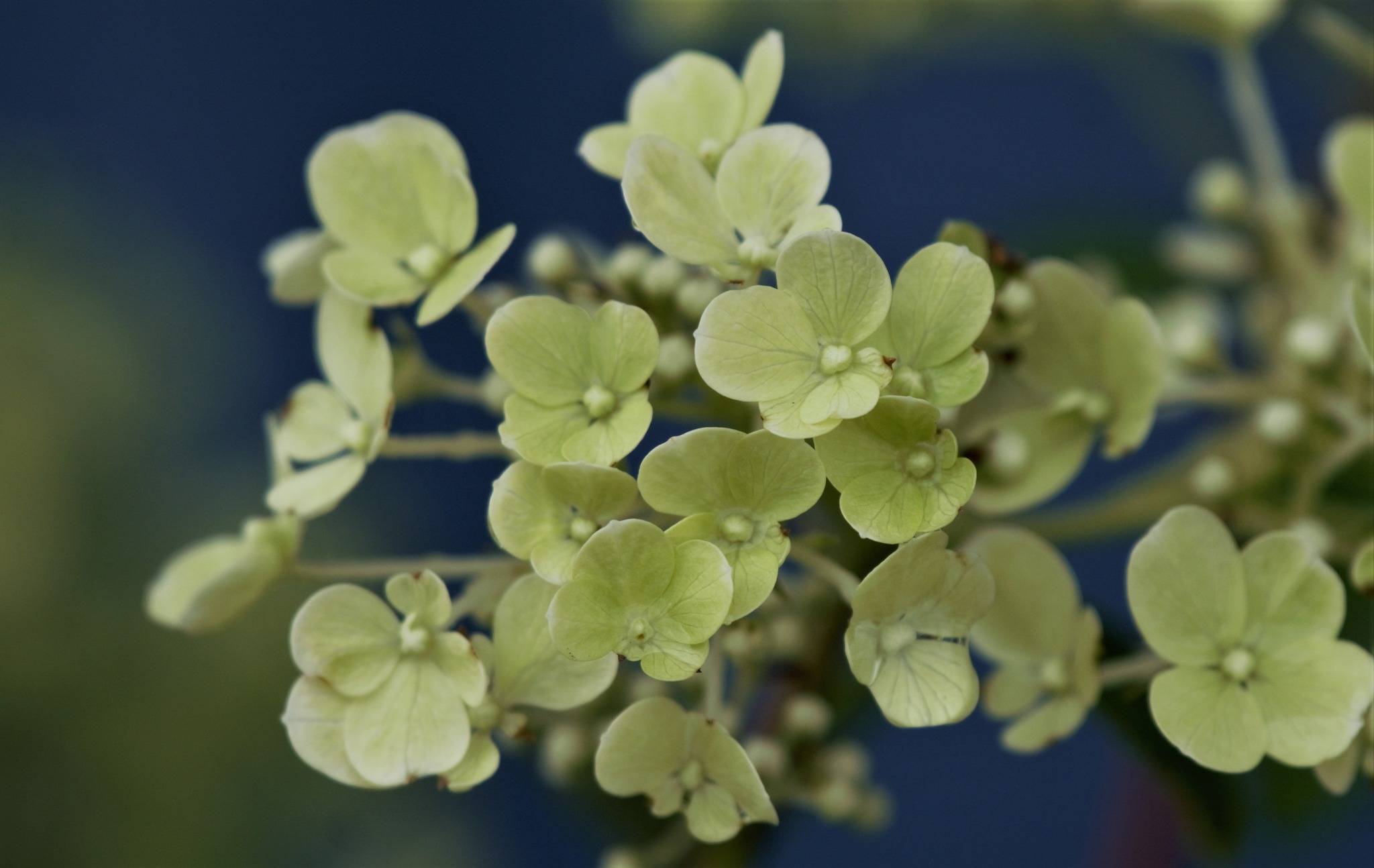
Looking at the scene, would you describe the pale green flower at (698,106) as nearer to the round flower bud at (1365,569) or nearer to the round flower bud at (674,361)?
the round flower bud at (674,361)

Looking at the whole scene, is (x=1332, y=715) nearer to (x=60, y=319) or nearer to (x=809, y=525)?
(x=809, y=525)

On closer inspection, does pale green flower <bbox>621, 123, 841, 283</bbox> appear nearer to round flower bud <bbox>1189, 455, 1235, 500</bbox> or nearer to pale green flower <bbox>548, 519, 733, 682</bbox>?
pale green flower <bbox>548, 519, 733, 682</bbox>

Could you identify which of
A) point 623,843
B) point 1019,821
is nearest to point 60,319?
point 623,843

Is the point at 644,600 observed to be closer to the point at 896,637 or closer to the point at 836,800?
the point at 896,637

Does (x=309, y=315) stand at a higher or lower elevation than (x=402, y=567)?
lower

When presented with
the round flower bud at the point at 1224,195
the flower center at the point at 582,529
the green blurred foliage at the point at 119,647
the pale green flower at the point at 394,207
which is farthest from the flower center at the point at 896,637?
Result: the green blurred foliage at the point at 119,647

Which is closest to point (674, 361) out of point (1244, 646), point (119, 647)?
point (1244, 646)

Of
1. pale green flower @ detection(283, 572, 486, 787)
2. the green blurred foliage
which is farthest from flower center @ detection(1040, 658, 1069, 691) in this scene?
the green blurred foliage
